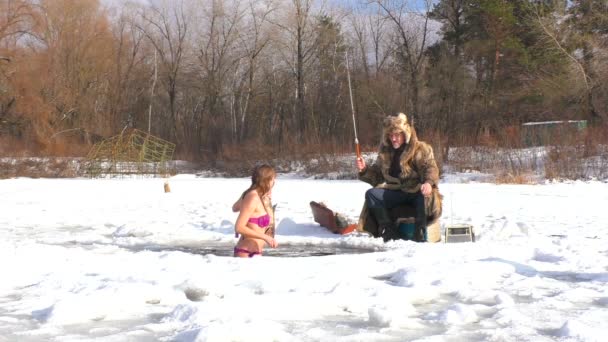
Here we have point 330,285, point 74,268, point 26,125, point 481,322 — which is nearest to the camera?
point 481,322

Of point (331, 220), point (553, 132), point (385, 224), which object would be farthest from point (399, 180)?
point (553, 132)

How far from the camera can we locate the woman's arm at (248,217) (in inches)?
217

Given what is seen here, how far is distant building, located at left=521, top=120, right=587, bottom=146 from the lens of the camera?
20062 mm

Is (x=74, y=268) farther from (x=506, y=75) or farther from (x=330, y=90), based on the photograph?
(x=330, y=90)

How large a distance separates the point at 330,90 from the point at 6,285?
37.6m

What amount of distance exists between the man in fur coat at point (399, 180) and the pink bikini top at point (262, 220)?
1.95 meters

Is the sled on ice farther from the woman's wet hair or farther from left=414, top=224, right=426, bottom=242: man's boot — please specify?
the woman's wet hair

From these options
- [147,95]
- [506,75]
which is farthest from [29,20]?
[506,75]

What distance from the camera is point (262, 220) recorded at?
5711 mm

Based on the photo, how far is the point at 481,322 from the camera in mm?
3746

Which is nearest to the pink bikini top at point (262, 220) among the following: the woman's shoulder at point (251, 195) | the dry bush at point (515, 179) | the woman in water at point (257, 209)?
the woman in water at point (257, 209)

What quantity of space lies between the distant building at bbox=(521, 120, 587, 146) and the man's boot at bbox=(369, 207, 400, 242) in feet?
46.9

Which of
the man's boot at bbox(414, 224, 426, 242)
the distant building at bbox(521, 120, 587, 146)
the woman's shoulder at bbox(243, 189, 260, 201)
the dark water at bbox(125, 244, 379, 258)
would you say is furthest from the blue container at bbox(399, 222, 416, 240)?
the distant building at bbox(521, 120, 587, 146)

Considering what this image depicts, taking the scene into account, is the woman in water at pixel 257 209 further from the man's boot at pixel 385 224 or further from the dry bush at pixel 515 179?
the dry bush at pixel 515 179
